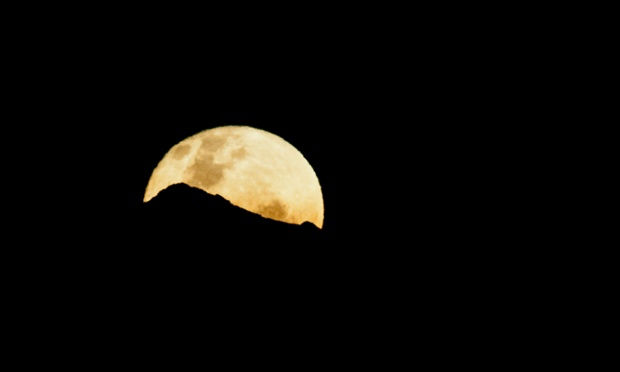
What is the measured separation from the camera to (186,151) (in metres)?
4.47

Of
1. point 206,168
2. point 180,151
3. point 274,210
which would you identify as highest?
point 180,151

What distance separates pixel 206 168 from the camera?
4277mm

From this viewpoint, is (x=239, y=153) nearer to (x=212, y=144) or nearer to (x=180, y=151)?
(x=212, y=144)

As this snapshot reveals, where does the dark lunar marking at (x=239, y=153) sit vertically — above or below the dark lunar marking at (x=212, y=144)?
below

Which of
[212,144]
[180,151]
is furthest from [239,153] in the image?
[180,151]

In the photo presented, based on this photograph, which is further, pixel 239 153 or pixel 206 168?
pixel 239 153

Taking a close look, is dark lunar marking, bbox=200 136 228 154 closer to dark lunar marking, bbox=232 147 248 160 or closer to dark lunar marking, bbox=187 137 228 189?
dark lunar marking, bbox=187 137 228 189

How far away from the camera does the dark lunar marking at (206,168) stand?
13.8 feet

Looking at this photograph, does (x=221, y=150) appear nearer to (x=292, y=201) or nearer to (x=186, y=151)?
(x=186, y=151)

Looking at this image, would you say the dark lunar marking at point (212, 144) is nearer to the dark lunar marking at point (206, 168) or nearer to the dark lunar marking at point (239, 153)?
the dark lunar marking at point (206, 168)

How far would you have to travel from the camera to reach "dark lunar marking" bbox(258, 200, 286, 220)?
4.17 m

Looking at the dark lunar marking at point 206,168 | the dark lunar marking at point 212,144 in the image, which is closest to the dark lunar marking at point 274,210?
the dark lunar marking at point 206,168

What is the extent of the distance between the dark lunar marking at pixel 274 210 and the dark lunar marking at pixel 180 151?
2.87 ft

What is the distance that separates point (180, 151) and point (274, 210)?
1.03m
